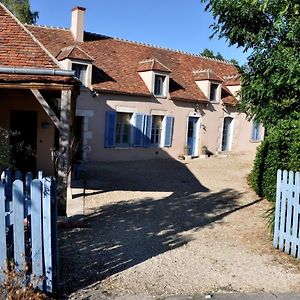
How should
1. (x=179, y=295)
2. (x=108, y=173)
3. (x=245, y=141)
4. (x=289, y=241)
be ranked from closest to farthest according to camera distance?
(x=179, y=295)
(x=289, y=241)
(x=108, y=173)
(x=245, y=141)

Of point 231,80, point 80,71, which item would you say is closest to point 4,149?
point 80,71

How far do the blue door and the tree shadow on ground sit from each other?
22.7 ft

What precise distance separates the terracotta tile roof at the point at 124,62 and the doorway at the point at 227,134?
2744 millimetres

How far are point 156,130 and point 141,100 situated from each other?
5.93ft

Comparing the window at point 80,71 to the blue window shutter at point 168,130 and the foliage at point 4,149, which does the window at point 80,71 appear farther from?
the foliage at point 4,149

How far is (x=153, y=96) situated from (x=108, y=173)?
18.4 ft

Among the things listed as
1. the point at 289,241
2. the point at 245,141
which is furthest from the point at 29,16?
the point at 289,241

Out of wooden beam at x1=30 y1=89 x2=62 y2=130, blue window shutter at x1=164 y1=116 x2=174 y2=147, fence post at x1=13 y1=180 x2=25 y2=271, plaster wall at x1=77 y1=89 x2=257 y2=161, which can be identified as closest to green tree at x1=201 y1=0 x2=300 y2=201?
wooden beam at x1=30 y1=89 x2=62 y2=130

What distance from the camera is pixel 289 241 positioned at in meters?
5.77

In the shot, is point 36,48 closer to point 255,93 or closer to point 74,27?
point 255,93

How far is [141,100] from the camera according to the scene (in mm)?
17766

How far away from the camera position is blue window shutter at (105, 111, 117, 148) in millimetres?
16578

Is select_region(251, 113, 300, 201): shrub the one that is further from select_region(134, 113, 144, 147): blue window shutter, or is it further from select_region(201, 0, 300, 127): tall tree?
select_region(134, 113, 144, 147): blue window shutter

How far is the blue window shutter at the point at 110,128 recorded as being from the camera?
16578 millimetres
